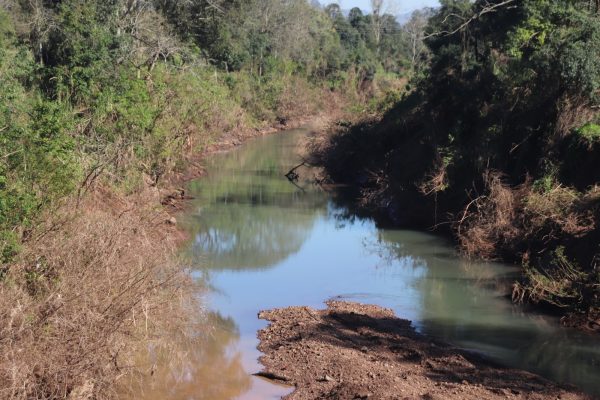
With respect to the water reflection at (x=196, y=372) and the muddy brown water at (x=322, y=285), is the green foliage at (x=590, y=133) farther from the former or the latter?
the water reflection at (x=196, y=372)

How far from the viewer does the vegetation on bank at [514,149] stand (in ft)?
64.1

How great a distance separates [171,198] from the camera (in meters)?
30.5

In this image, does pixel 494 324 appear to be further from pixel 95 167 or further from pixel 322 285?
pixel 95 167

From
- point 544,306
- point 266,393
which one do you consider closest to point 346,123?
point 544,306

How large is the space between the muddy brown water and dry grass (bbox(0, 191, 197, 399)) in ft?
6.22

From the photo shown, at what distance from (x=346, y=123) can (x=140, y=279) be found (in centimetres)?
2869

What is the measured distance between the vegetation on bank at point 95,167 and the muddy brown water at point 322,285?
1.98 metres

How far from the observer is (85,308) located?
1021cm

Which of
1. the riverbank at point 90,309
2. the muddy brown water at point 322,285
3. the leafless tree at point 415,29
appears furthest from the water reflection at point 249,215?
the leafless tree at point 415,29

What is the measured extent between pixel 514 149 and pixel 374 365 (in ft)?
46.4

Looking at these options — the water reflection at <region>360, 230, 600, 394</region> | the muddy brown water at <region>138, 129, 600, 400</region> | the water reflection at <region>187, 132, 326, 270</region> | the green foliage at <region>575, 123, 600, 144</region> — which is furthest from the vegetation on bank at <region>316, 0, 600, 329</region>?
the water reflection at <region>187, 132, 326, 270</region>

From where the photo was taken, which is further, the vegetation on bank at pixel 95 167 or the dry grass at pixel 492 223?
the dry grass at pixel 492 223

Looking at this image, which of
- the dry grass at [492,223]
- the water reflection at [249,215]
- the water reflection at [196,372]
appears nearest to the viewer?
the water reflection at [196,372]

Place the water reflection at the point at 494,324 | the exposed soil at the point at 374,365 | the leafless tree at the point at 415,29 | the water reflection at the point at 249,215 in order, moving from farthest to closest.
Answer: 1. the leafless tree at the point at 415,29
2. the water reflection at the point at 249,215
3. the water reflection at the point at 494,324
4. the exposed soil at the point at 374,365
